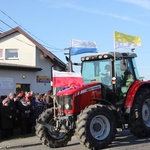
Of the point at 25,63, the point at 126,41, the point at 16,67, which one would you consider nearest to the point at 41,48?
the point at 25,63

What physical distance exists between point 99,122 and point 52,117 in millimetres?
1581

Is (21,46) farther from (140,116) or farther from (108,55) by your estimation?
(140,116)

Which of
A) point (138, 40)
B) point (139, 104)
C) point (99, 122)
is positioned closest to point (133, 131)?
point (139, 104)

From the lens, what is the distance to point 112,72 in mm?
11266

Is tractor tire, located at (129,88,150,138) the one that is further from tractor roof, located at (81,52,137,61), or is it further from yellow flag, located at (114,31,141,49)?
yellow flag, located at (114,31,141,49)

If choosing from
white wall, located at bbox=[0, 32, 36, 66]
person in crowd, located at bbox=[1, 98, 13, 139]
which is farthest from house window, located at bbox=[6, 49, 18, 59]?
person in crowd, located at bbox=[1, 98, 13, 139]

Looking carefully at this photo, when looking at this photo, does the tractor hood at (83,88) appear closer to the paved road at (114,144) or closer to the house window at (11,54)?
the paved road at (114,144)

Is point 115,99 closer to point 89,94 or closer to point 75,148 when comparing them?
point 89,94

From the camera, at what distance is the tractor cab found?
11.3 meters

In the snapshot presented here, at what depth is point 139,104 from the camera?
11281 millimetres

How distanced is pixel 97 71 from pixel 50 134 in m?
2.55

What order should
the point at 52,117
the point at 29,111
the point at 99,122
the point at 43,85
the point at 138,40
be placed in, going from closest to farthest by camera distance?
the point at 99,122 → the point at 52,117 → the point at 138,40 → the point at 29,111 → the point at 43,85

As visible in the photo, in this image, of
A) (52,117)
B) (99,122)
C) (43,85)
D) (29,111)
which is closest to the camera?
(99,122)

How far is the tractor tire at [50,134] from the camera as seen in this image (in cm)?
1073
